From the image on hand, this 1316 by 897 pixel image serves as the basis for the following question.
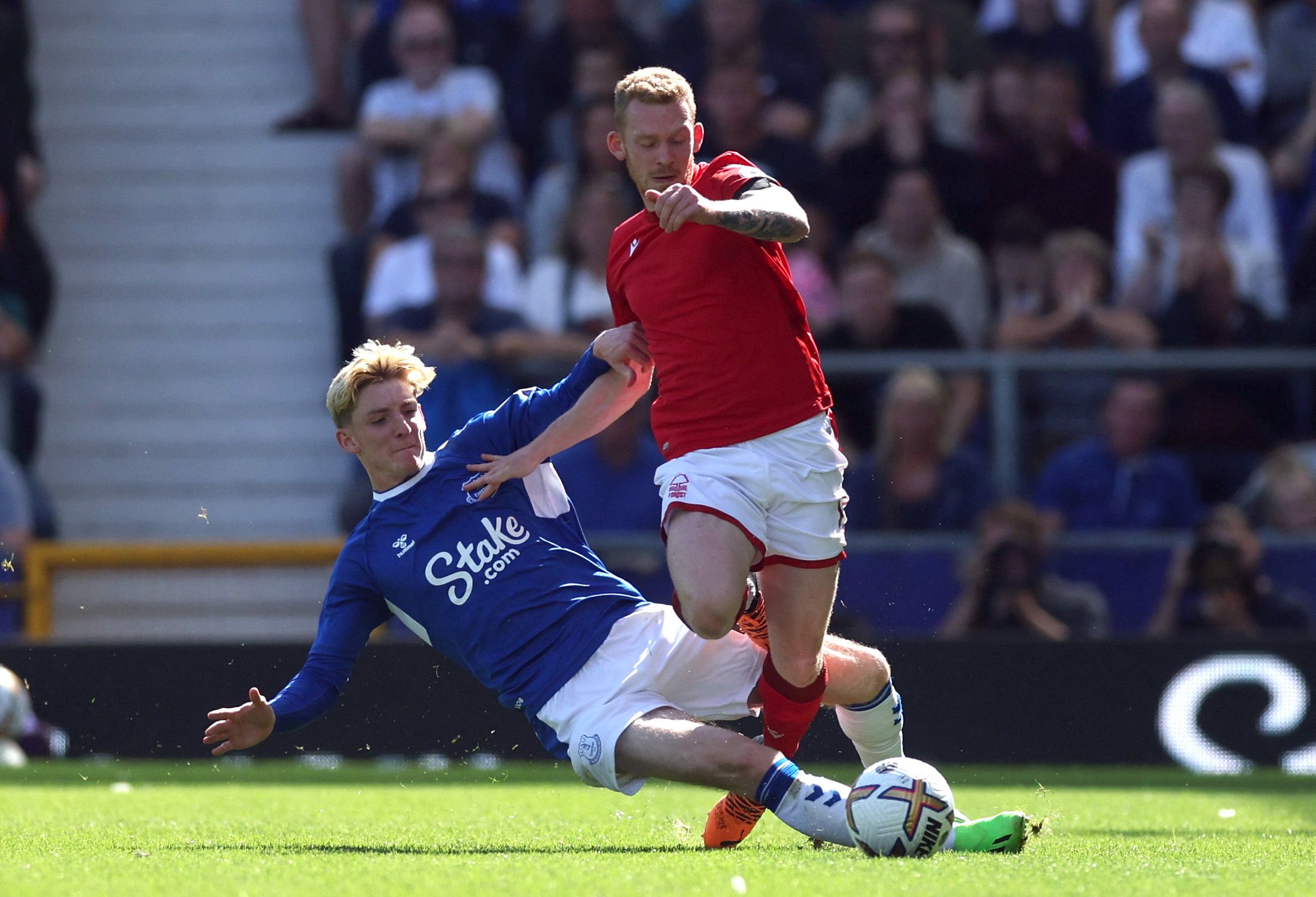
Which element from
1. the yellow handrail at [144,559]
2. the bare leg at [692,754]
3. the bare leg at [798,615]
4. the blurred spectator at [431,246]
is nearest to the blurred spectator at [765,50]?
the blurred spectator at [431,246]

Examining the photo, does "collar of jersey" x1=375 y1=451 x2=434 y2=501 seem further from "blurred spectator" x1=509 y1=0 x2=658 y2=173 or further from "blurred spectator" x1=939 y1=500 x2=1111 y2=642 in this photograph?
"blurred spectator" x1=509 y1=0 x2=658 y2=173

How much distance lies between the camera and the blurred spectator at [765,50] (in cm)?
1109

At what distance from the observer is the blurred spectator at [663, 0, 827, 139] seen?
11086 mm

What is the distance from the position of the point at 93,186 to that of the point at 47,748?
16.3 feet

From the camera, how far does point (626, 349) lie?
17.9 feet

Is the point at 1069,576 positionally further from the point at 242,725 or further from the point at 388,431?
the point at 242,725

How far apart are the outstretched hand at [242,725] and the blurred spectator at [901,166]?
21.8 ft

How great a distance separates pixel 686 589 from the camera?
16.4ft

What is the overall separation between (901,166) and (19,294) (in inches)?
207

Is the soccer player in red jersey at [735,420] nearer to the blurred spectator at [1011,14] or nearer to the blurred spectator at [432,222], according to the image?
the blurred spectator at [432,222]

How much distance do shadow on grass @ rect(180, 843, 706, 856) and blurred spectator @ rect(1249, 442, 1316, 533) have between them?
5139 mm

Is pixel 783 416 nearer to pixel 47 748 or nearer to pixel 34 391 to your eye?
pixel 47 748

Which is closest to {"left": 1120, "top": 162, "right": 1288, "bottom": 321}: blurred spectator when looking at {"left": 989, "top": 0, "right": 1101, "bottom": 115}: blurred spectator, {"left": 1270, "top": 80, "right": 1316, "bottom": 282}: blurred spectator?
{"left": 1270, "top": 80, "right": 1316, "bottom": 282}: blurred spectator

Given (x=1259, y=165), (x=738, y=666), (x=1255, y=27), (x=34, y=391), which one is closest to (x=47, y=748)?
(x=34, y=391)
